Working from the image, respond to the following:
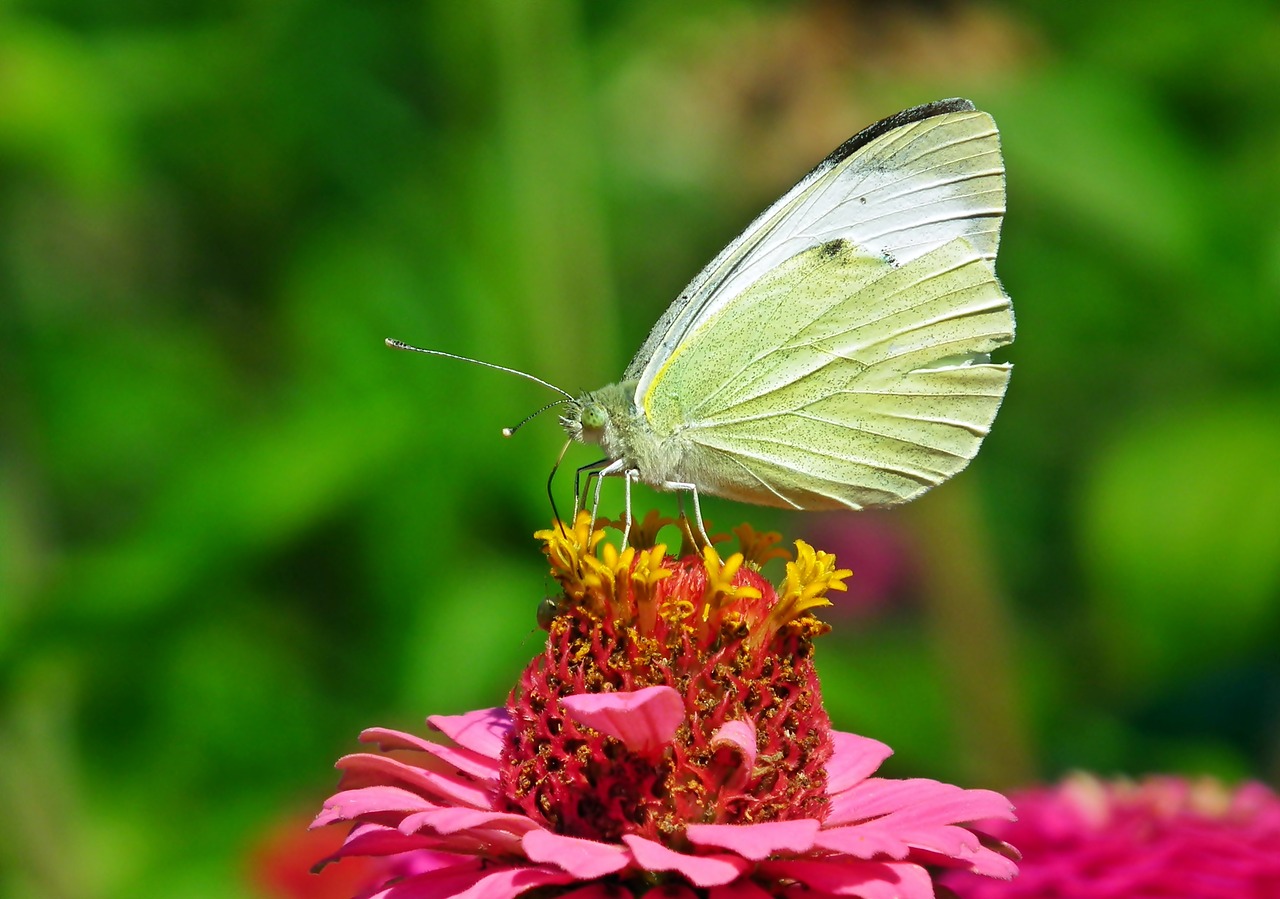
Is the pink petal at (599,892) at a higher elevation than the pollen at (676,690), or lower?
lower

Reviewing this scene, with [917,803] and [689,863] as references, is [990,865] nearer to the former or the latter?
[917,803]

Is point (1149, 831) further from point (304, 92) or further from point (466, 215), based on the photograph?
point (304, 92)

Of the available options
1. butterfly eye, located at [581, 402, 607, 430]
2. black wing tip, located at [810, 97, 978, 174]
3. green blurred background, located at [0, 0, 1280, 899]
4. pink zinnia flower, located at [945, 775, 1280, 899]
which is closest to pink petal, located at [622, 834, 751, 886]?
pink zinnia flower, located at [945, 775, 1280, 899]

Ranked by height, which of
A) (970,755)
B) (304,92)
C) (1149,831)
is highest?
(304,92)

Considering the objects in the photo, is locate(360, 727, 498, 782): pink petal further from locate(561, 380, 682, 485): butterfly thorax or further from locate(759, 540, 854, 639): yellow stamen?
locate(561, 380, 682, 485): butterfly thorax

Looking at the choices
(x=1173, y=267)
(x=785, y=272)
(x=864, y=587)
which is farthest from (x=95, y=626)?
A: (x=864, y=587)

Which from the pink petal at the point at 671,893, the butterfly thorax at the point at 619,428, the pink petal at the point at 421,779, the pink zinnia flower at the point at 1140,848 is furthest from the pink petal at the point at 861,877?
the butterfly thorax at the point at 619,428

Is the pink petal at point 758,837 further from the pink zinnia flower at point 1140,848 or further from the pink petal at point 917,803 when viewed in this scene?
the pink zinnia flower at point 1140,848
